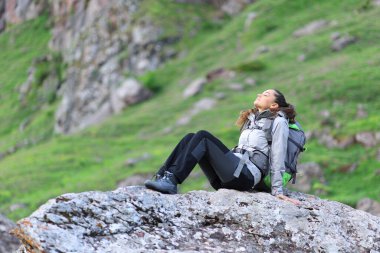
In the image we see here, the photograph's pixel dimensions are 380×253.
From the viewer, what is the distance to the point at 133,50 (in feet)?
240

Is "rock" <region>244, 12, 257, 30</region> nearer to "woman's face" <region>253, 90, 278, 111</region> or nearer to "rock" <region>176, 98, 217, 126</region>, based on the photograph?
"rock" <region>176, 98, 217, 126</region>

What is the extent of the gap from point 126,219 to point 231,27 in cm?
5953

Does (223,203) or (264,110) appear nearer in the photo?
(223,203)

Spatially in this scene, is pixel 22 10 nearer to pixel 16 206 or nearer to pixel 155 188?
pixel 16 206

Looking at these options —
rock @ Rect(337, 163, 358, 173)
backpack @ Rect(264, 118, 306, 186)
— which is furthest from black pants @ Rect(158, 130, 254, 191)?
rock @ Rect(337, 163, 358, 173)

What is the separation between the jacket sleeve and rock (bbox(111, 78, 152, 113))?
4556 centimetres

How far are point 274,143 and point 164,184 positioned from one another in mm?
2316

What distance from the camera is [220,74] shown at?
51656 mm

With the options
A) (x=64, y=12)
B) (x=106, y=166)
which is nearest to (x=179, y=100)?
(x=106, y=166)

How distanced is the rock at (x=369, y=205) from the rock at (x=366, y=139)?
6.53 metres

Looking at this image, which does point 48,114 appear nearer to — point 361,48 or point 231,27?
point 231,27

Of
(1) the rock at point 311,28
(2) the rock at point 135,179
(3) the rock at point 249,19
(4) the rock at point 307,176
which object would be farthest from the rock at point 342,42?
(2) the rock at point 135,179

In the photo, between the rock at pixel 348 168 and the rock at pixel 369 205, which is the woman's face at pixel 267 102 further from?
the rock at pixel 348 168

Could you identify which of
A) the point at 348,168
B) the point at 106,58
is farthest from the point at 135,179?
the point at 106,58
